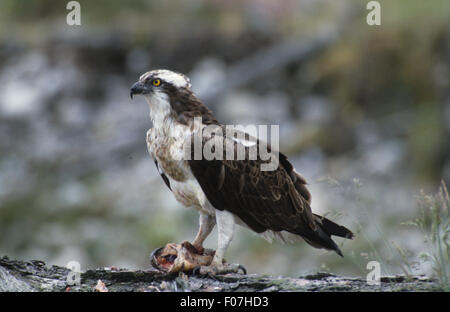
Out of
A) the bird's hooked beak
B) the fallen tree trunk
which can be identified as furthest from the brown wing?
the bird's hooked beak

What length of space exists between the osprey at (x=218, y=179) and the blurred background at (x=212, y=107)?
405 centimetres

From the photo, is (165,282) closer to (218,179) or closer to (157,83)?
(218,179)

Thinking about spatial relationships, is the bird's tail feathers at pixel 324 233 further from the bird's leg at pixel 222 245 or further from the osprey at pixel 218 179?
the bird's leg at pixel 222 245

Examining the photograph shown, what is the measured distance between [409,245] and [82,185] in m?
6.54

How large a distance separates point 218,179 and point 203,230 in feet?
1.93

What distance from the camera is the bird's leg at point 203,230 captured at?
16.5 ft

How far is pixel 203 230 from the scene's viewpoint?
5098mm

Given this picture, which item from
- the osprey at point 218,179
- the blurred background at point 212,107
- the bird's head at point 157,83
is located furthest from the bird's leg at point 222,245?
the blurred background at point 212,107

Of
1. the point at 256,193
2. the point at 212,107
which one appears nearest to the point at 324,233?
the point at 256,193

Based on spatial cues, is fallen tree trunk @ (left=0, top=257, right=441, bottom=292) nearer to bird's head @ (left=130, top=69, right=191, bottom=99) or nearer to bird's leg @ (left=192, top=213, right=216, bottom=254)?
bird's leg @ (left=192, top=213, right=216, bottom=254)

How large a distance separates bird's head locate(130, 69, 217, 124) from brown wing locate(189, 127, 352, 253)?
29 cm
